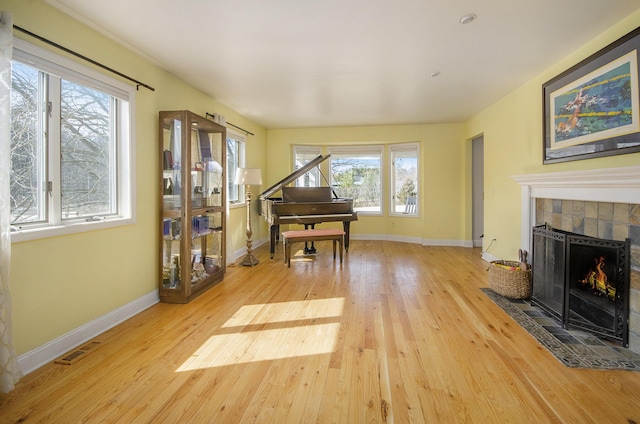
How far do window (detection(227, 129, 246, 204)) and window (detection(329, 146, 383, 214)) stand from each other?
232cm

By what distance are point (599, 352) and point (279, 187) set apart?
4396mm

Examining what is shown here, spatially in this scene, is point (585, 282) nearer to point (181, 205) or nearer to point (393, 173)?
point (181, 205)

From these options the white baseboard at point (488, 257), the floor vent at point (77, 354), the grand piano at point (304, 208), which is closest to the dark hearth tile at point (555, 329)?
the white baseboard at point (488, 257)

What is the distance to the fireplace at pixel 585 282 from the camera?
7.88 ft

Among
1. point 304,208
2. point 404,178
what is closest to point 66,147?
point 304,208

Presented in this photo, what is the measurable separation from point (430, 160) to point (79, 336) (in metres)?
6.11

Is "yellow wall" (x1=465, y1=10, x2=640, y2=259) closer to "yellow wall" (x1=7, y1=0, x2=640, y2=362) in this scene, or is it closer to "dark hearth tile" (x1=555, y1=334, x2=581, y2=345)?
"yellow wall" (x1=7, y1=0, x2=640, y2=362)

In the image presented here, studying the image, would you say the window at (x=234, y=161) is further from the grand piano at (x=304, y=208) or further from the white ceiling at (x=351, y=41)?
the white ceiling at (x=351, y=41)

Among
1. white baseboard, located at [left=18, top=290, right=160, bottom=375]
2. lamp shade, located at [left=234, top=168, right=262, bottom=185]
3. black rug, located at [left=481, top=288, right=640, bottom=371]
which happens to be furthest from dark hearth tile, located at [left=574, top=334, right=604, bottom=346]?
lamp shade, located at [left=234, top=168, right=262, bottom=185]

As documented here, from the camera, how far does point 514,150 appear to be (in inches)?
170

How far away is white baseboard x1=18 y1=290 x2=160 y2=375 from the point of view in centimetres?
210

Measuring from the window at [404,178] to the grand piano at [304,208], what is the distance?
1913 millimetres

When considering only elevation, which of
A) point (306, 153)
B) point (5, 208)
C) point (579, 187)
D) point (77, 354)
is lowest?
point (77, 354)

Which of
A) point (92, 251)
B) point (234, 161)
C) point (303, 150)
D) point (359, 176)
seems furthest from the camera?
point (359, 176)
